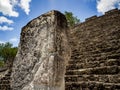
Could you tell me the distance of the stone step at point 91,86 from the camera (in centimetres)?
332

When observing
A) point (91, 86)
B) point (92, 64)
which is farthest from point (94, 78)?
point (92, 64)

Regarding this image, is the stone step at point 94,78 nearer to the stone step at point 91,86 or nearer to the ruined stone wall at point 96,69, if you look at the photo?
the ruined stone wall at point 96,69

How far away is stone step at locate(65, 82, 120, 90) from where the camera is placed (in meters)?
3.32

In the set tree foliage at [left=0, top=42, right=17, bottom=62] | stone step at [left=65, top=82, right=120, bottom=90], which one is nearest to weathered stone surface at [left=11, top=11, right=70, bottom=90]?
stone step at [left=65, top=82, right=120, bottom=90]

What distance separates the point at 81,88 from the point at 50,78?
0.71 m

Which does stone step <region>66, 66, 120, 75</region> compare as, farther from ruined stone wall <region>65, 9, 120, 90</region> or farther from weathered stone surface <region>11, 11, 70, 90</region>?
weathered stone surface <region>11, 11, 70, 90</region>

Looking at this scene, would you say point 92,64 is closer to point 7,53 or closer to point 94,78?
point 94,78

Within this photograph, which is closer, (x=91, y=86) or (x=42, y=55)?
(x=91, y=86)

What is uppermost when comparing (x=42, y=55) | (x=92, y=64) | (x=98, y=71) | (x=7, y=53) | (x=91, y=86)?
(x=7, y=53)

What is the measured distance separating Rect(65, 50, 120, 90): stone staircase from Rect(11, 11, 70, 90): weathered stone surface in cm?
26

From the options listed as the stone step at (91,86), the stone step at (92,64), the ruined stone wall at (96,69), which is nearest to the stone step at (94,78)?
the ruined stone wall at (96,69)

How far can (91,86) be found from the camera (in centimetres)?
370

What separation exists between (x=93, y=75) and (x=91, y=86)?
0.30 m

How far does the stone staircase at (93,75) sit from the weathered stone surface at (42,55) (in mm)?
261
